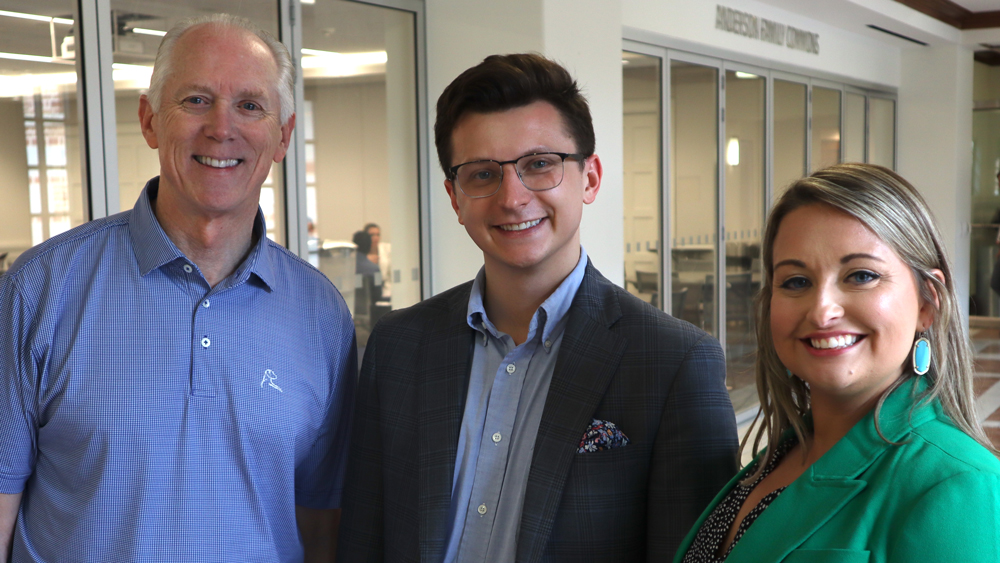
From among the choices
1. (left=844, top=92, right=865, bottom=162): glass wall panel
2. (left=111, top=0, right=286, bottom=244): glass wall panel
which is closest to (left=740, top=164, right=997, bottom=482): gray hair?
(left=111, top=0, right=286, bottom=244): glass wall panel

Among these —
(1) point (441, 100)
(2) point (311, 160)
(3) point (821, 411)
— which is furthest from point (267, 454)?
(2) point (311, 160)

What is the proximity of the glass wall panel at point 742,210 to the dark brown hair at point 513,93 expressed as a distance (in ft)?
20.2

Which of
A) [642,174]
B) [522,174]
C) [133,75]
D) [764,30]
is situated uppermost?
[764,30]

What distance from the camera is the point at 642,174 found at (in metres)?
6.81

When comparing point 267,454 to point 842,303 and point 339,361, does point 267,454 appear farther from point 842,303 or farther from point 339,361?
point 842,303

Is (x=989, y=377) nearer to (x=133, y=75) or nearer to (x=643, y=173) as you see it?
(x=643, y=173)

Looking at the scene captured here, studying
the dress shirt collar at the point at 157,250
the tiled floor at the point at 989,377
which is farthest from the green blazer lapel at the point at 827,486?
the tiled floor at the point at 989,377

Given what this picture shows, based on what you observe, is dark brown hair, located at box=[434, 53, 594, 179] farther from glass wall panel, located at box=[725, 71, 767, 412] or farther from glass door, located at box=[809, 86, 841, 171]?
glass door, located at box=[809, 86, 841, 171]

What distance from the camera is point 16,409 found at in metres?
1.81

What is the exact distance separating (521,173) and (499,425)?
51 centimetres

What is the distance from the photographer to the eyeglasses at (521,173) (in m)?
1.76

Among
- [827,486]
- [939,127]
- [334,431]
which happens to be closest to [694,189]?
[939,127]

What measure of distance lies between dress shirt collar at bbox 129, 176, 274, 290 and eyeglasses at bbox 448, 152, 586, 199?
519 millimetres

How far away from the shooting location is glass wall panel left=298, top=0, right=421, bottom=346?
4629 mm
